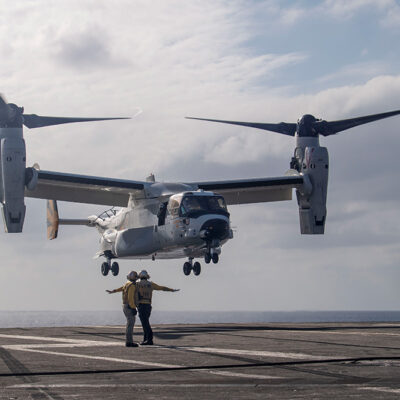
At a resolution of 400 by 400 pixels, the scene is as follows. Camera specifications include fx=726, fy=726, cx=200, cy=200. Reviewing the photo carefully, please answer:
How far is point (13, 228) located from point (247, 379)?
27.4 meters

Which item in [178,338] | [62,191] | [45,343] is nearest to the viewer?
[45,343]

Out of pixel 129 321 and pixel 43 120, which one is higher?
pixel 43 120

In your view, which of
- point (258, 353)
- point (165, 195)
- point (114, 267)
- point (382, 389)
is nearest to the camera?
point (382, 389)

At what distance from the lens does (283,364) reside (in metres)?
13.4

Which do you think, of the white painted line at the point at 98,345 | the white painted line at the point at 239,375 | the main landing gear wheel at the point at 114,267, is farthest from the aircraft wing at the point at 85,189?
the white painted line at the point at 239,375

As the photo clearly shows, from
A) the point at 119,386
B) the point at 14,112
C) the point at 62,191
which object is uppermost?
the point at 14,112

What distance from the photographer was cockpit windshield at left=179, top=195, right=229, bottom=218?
3475 centimetres

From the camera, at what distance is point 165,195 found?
38.7 m

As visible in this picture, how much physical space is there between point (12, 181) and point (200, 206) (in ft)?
31.3

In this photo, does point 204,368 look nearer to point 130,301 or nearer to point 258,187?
point 130,301

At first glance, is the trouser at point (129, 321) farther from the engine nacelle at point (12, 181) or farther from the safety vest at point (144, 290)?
the engine nacelle at point (12, 181)

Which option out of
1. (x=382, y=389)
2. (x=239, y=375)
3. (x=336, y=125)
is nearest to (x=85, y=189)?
(x=336, y=125)

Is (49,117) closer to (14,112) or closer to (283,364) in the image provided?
(14,112)

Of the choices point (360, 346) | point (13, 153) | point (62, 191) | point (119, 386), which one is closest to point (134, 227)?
point (62, 191)
